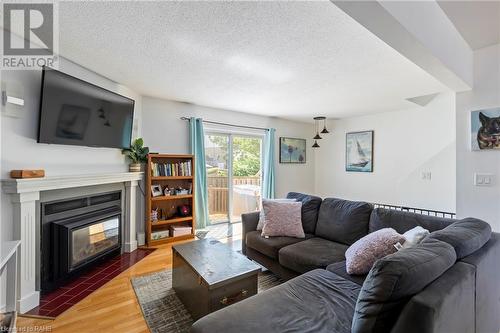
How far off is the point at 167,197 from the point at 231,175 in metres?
1.42

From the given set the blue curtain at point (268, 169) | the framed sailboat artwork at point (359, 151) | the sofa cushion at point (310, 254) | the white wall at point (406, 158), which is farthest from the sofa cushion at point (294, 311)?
the framed sailboat artwork at point (359, 151)

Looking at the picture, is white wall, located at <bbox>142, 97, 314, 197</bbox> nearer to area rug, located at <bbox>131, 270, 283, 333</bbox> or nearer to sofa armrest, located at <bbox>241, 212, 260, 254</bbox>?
sofa armrest, located at <bbox>241, 212, 260, 254</bbox>

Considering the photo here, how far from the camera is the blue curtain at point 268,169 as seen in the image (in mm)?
5051

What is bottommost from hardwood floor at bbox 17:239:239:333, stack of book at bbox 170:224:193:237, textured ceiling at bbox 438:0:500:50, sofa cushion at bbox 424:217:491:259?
hardwood floor at bbox 17:239:239:333

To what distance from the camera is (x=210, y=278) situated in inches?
65.7

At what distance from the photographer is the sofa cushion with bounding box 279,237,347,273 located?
2029mm

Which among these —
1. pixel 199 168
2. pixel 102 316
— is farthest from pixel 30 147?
pixel 199 168

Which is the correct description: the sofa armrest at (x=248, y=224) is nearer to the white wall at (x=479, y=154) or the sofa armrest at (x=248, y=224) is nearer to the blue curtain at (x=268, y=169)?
the blue curtain at (x=268, y=169)

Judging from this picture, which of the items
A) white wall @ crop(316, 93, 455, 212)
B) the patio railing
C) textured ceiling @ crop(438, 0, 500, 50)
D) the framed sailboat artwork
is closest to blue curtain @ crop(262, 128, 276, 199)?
the patio railing

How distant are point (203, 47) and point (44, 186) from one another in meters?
1.89

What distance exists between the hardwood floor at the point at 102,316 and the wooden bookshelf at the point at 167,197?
116 centimetres

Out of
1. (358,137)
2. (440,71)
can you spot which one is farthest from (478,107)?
(358,137)

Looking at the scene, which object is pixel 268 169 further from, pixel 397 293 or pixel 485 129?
pixel 397 293

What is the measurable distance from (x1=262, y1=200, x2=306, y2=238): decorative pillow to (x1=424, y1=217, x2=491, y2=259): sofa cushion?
4.53 feet
